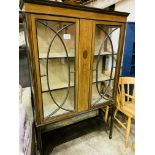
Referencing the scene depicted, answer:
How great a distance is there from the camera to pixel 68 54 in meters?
1.40

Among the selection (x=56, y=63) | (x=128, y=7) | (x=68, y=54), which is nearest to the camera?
(x=68, y=54)

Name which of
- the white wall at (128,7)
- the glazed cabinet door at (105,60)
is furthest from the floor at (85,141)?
the white wall at (128,7)

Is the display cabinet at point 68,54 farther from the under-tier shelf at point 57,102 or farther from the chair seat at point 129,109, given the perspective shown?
the chair seat at point 129,109

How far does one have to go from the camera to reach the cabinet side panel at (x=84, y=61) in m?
1.32

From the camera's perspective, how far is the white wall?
7.39 feet

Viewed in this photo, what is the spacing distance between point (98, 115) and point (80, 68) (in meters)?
1.37

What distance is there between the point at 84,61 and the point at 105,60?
0.49 m

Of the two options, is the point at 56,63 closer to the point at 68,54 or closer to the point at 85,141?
the point at 68,54

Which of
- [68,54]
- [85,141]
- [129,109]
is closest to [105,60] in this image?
[68,54]
